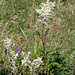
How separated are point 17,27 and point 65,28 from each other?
1.25 metres

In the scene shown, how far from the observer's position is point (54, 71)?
221cm

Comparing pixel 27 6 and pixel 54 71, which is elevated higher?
pixel 27 6

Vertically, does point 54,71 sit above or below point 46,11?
below

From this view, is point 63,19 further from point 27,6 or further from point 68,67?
point 68,67

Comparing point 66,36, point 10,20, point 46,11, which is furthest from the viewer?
point 10,20

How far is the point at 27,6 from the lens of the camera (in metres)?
4.45

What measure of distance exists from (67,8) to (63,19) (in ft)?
1.87

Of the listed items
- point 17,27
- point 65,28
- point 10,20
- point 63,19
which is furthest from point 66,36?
point 10,20

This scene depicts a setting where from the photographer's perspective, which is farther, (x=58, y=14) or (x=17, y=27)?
(x=58, y=14)

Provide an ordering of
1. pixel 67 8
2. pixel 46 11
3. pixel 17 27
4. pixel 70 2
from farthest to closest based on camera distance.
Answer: pixel 70 2 < pixel 67 8 < pixel 17 27 < pixel 46 11

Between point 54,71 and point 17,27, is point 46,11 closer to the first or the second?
point 54,71

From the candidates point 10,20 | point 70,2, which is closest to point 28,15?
point 10,20

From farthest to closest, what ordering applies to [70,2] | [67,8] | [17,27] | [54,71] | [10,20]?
[70,2]
[67,8]
[10,20]
[17,27]
[54,71]

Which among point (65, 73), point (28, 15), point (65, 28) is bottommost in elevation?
point (65, 73)
